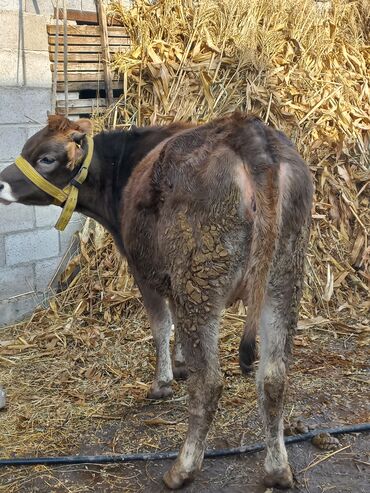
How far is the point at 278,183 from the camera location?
3.20 m

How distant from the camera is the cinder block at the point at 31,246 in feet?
19.7

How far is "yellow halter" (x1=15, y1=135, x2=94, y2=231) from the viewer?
4.20 meters

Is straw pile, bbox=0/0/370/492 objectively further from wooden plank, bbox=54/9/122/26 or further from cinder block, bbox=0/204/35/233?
cinder block, bbox=0/204/35/233

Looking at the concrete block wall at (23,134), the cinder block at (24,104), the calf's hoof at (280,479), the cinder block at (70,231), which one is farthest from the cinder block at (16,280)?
the calf's hoof at (280,479)

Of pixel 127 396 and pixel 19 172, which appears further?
pixel 127 396

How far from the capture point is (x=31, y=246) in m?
6.18

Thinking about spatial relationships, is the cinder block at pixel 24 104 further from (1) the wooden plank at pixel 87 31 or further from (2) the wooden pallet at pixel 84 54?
(1) the wooden plank at pixel 87 31

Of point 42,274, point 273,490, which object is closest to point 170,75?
point 42,274

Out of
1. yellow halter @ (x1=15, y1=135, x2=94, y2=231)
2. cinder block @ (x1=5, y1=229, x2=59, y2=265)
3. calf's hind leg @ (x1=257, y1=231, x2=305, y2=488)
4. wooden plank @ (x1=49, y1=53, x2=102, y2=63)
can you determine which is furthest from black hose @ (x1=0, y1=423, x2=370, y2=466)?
wooden plank @ (x1=49, y1=53, x2=102, y2=63)

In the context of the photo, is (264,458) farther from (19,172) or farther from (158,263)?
(19,172)

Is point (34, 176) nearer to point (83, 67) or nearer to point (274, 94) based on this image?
point (83, 67)

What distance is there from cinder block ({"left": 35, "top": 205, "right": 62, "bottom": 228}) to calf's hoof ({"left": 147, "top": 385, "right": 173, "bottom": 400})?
7.80 feet

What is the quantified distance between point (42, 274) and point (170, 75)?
256 centimetres

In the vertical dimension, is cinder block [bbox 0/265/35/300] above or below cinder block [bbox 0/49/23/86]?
below
